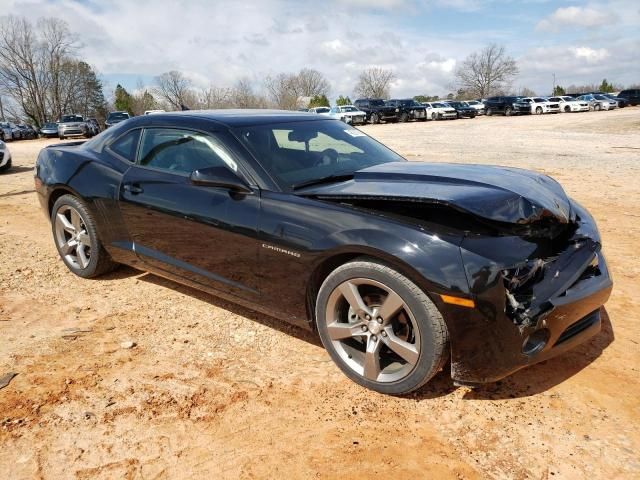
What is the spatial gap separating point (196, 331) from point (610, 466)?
2.56 m

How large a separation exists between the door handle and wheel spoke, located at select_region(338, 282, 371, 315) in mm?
1874

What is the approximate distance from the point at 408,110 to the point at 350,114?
20.8ft

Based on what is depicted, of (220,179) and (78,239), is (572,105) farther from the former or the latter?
(220,179)

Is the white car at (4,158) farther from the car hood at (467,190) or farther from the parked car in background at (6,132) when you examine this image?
the parked car in background at (6,132)

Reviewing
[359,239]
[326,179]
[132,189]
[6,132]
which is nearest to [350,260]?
[359,239]

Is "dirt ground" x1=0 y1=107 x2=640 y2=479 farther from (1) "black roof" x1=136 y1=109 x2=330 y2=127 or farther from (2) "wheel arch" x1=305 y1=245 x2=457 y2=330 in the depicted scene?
(1) "black roof" x1=136 y1=109 x2=330 y2=127

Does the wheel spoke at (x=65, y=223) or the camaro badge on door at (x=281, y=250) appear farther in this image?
the wheel spoke at (x=65, y=223)

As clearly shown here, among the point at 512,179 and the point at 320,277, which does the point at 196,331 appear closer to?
the point at 320,277

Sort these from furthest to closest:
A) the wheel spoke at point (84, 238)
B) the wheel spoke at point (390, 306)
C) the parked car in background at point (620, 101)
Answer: the parked car in background at point (620, 101) < the wheel spoke at point (84, 238) < the wheel spoke at point (390, 306)

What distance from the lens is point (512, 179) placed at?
3.12 metres

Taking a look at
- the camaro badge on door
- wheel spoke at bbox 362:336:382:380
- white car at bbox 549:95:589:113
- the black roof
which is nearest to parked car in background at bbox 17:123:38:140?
the black roof

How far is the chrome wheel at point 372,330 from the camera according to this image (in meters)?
2.49

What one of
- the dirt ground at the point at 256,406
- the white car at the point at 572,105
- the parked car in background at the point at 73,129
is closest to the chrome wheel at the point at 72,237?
the dirt ground at the point at 256,406

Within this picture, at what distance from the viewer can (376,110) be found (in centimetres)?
3638
